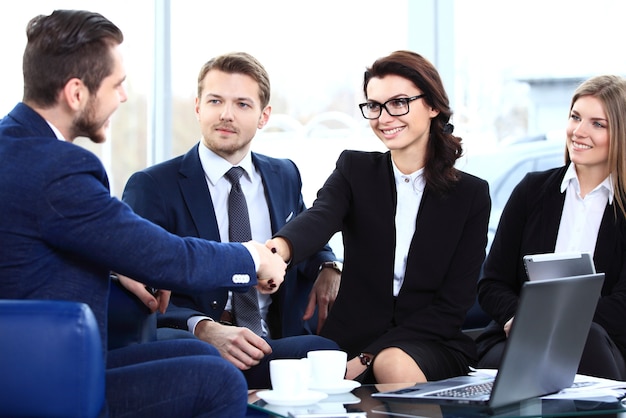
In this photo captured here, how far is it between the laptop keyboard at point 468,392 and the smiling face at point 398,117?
Answer: 3.22 ft

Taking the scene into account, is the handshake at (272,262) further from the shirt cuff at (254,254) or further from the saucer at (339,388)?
the saucer at (339,388)

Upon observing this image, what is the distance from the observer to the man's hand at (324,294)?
3.24 metres

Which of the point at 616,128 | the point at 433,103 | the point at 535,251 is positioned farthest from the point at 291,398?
the point at 616,128

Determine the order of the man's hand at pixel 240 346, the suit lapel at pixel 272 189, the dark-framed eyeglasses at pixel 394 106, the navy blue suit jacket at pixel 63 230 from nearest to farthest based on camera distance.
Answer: the navy blue suit jacket at pixel 63 230, the man's hand at pixel 240 346, the dark-framed eyeglasses at pixel 394 106, the suit lapel at pixel 272 189

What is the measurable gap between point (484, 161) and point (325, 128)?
0.91 meters

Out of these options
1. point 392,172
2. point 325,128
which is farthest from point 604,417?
point 325,128

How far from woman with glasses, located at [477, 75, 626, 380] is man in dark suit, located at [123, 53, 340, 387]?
611 mm

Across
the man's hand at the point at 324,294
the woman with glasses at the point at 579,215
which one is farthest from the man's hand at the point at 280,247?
the woman with glasses at the point at 579,215

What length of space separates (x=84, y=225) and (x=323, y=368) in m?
0.73

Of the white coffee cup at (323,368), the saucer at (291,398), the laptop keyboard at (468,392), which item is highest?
the white coffee cup at (323,368)

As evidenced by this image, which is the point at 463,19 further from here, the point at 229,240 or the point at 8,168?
the point at 8,168

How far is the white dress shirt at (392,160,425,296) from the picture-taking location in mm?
3109

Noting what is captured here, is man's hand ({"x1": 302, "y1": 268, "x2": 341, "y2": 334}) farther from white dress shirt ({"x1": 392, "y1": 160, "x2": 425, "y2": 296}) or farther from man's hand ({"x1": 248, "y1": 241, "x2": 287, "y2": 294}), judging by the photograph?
man's hand ({"x1": 248, "y1": 241, "x2": 287, "y2": 294})

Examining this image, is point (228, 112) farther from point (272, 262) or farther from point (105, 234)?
point (105, 234)
